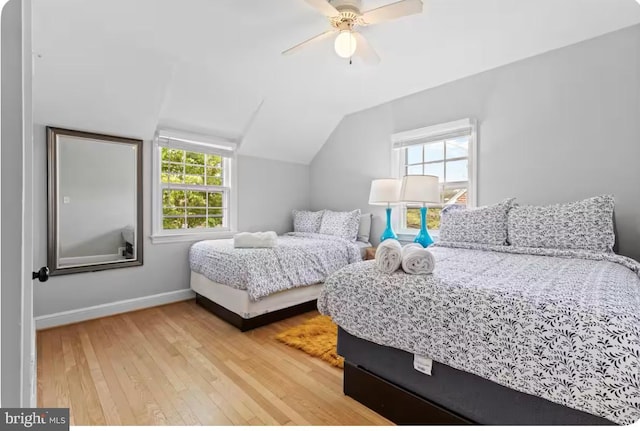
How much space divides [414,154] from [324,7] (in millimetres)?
2065

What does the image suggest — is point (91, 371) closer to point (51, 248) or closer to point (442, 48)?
point (51, 248)

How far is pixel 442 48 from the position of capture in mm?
2686

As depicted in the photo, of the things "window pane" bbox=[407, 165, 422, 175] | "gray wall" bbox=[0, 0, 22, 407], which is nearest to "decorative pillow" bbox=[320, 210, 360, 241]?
"window pane" bbox=[407, 165, 422, 175]

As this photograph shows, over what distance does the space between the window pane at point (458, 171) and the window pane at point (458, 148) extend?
74 mm

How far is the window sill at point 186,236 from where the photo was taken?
11.0 feet

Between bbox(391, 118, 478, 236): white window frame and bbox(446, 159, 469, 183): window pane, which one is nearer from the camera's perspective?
bbox(391, 118, 478, 236): white window frame

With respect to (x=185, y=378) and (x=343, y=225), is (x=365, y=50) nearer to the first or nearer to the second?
(x=343, y=225)

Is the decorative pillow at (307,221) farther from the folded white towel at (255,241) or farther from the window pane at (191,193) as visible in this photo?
the folded white towel at (255,241)

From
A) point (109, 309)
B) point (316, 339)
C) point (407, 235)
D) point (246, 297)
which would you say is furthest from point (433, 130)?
point (109, 309)

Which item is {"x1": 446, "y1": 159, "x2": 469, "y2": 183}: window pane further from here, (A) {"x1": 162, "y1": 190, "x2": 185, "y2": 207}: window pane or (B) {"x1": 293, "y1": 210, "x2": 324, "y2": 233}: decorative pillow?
(A) {"x1": 162, "y1": 190, "x2": 185, "y2": 207}: window pane

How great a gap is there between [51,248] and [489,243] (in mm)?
3822

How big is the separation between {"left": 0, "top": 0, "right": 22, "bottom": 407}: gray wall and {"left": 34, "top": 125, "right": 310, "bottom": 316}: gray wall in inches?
109

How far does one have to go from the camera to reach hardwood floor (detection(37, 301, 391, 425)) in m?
1.60

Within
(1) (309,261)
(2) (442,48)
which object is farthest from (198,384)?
(2) (442,48)
